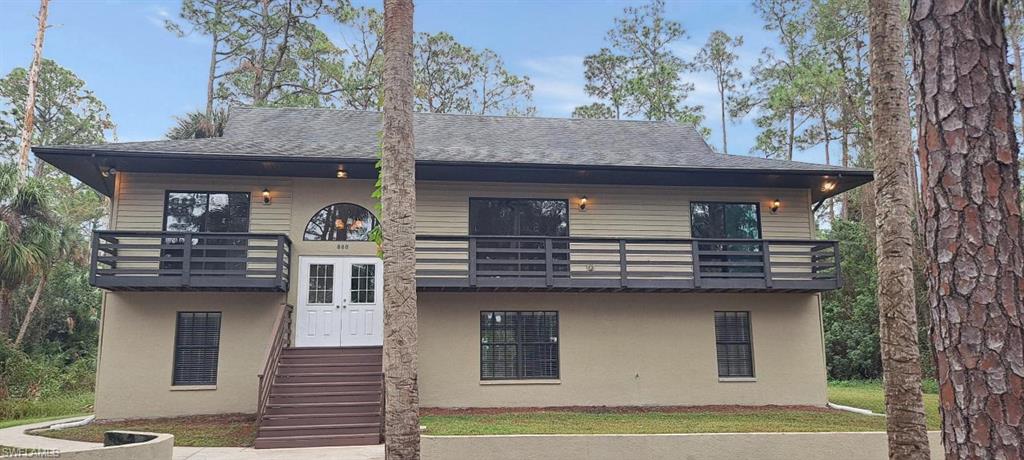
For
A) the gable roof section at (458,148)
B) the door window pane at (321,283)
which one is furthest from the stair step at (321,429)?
the gable roof section at (458,148)

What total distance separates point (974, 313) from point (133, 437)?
8.36m

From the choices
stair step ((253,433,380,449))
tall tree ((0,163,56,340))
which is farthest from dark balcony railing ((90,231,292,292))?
tall tree ((0,163,56,340))

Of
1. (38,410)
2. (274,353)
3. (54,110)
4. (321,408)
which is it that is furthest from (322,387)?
(54,110)

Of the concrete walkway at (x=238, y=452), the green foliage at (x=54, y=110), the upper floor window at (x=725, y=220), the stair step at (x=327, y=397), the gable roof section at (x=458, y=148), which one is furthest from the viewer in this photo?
the green foliage at (x=54, y=110)

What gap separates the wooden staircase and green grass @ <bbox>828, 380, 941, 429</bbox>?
7887 millimetres

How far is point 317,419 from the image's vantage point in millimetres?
10367

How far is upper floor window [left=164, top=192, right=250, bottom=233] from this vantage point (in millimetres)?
12961

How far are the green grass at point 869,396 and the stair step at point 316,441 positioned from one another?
7.69 meters

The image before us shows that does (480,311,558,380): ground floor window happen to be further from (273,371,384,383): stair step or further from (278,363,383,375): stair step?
(273,371,384,383): stair step

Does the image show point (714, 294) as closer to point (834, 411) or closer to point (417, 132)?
point (834, 411)

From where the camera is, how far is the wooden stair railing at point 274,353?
9.92m

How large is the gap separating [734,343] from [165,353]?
36.0ft

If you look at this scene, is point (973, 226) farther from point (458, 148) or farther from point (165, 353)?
point (165, 353)

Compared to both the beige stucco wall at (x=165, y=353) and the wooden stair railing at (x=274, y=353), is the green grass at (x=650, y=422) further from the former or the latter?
the beige stucco wall at (x=165, y=353)
